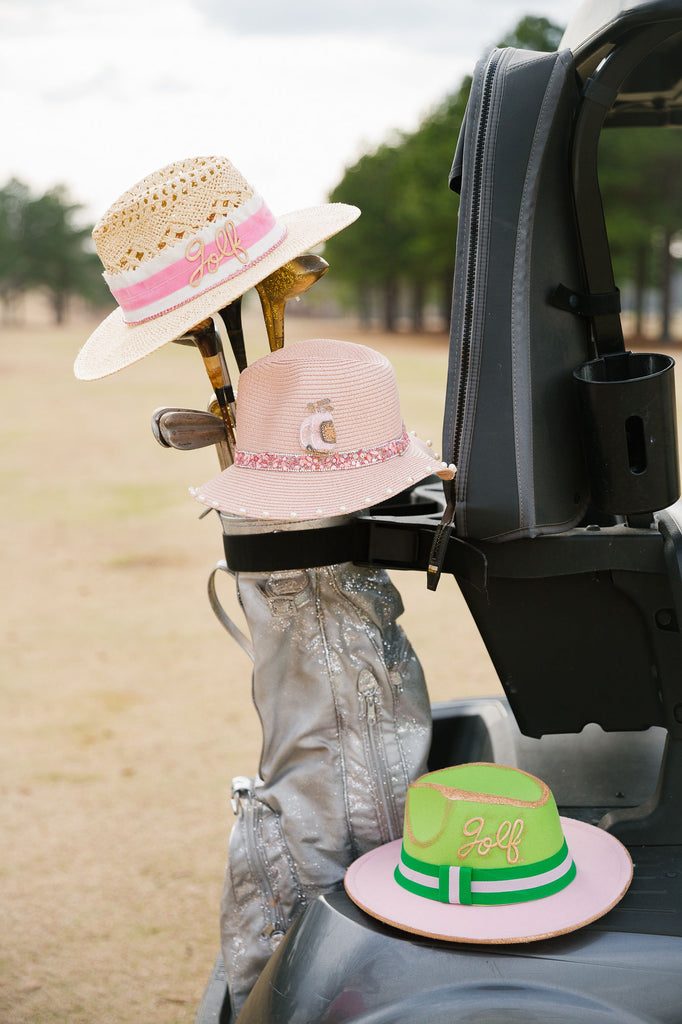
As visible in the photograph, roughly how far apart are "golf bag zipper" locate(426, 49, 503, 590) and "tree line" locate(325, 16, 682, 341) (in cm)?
1160

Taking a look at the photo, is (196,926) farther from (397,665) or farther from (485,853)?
(485,853)

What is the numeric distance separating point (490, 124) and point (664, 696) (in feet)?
2.99

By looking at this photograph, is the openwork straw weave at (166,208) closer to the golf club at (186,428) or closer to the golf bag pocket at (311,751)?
the golf club at (186,428)

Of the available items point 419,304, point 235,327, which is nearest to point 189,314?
point 235,327

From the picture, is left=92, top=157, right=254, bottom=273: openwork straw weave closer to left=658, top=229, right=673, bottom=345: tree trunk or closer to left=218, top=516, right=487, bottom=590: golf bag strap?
left=218, top=516, right=487, bottom=590: golf bag strap

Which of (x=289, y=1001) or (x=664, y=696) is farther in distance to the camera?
(x=664, y=696)

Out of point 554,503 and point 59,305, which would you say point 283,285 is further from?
point 59,305

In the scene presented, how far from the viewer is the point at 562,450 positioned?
64.2 inches

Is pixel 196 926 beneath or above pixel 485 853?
beneath

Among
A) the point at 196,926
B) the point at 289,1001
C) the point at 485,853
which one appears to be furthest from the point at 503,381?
the point at 196,926

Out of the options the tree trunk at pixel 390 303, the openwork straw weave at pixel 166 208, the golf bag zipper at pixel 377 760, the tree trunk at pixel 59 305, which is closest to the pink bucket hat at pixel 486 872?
the golf bag zipper at pixel 377 760

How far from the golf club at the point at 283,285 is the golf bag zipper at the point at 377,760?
599 millimetres

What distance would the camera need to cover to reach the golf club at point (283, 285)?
72.2 inches

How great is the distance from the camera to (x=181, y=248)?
5.34 feet
